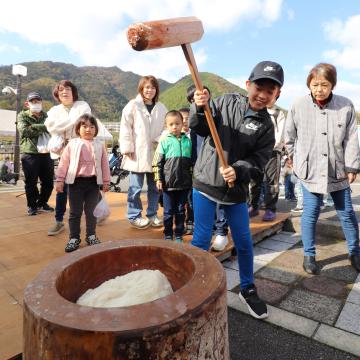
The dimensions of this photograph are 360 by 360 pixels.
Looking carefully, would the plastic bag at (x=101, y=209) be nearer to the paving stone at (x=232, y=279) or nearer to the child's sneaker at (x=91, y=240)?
the child's sneaker at (x=91, y=240)

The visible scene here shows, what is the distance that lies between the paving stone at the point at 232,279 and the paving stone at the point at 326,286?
616 mm

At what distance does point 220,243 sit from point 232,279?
0.45 metres

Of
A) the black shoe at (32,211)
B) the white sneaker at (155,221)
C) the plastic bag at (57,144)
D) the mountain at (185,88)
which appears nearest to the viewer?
the plastic bag at (57,144)

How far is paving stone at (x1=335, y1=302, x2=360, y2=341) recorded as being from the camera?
85.3 inches

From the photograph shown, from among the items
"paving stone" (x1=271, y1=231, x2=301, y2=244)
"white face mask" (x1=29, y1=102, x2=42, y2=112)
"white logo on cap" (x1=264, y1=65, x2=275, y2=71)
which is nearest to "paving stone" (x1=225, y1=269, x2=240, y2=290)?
"paving stone" (x1=271, y1=231, x2=301, y2=244)

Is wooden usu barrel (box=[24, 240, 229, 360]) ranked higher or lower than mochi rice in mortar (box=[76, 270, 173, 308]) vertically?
higher

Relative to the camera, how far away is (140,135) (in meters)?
3.89

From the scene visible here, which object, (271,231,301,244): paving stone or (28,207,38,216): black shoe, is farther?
(28,207,38,216): black shoe

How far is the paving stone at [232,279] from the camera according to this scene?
285 cm

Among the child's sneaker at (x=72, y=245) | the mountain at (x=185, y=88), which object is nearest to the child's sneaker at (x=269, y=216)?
the child's sneaker at (x=72, y=245)

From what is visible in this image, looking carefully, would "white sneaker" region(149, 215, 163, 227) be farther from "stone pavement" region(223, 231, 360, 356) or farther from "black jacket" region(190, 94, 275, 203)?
"black jacket" region(190, 94, 275, 203)

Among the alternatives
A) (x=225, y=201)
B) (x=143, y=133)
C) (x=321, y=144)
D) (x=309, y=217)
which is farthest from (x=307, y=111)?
(x=143, y=133)

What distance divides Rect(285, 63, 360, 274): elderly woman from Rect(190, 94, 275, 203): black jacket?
3.06ft

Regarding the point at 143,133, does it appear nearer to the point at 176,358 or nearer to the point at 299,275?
the point at 299,275
